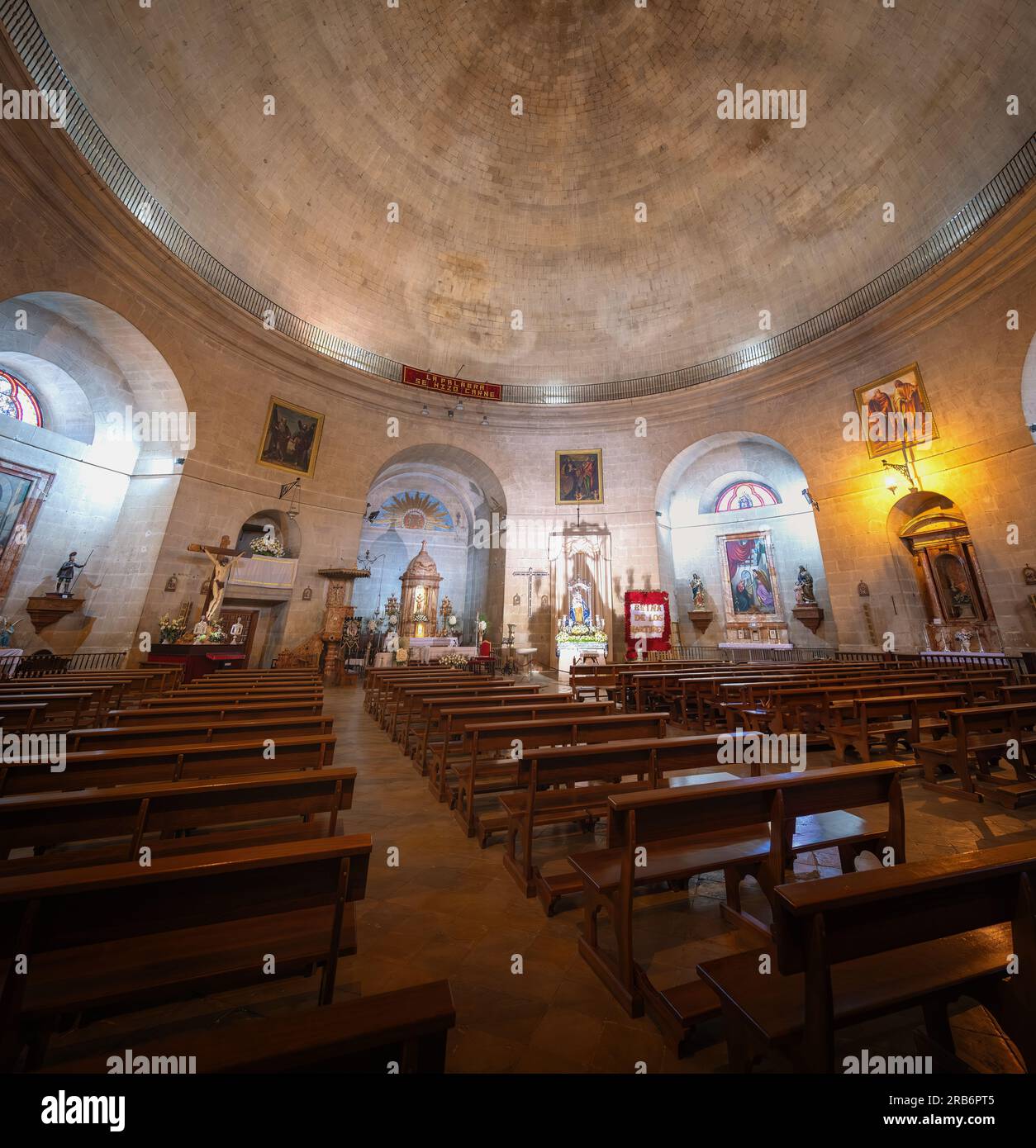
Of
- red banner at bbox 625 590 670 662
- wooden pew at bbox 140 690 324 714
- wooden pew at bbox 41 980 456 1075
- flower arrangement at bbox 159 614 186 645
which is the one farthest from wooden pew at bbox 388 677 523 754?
red banner at bbox 625 590 670 662

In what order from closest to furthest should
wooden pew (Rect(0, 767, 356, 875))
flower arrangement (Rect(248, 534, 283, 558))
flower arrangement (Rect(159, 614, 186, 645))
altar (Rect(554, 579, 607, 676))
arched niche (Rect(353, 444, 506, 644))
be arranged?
wooden pew (Rect(0, 767, 356, 875)) → flower arrangement (Rect(159, 614, 186, 645)) → flower arrangement (Rect(248, 534, 283, 558)) → altar (Rect(554, 579, 607, 676)) → arched niche (Rect(353, 444, 506, 644))

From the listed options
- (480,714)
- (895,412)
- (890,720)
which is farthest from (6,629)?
(895,412)

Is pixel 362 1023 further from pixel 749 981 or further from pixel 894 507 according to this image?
pixel 894 507

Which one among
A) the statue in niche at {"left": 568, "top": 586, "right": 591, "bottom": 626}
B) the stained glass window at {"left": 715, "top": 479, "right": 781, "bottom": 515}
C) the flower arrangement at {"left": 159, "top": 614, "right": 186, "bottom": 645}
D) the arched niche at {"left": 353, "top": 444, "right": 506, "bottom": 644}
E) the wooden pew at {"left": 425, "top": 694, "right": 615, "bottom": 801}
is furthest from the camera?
the arched niche at {"left": 353, "top": 444, "right": 506, "bottom": 644}

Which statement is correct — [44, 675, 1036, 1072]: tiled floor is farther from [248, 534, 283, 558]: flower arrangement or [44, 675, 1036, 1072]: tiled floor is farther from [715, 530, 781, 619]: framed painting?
[715, 530, 781, 619]: framed painting

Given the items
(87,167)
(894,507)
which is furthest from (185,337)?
(894,507)

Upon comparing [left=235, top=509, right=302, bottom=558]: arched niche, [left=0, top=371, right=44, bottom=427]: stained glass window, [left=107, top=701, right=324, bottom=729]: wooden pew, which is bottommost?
[left=107, top=701, right=324, bottom=729]: wooden pew

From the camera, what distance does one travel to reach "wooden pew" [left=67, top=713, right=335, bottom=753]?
2.93 metres

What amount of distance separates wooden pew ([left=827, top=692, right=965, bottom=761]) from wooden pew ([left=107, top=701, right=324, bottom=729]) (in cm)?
546

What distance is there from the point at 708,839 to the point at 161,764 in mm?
3118

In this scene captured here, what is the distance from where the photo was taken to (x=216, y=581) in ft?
34.5

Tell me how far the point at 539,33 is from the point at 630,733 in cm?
1803

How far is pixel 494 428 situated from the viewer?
1590cm

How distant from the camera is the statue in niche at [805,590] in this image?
45.3 feet
